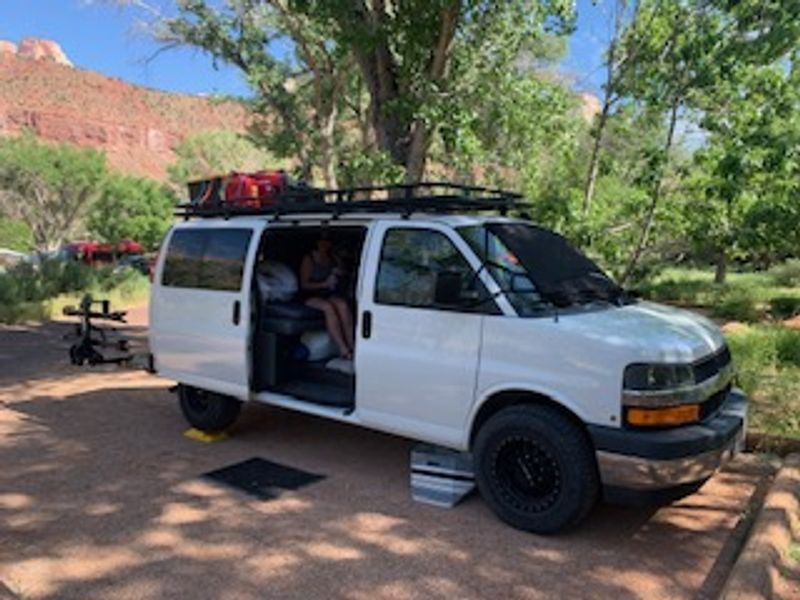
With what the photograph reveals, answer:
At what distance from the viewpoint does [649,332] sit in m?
4.55

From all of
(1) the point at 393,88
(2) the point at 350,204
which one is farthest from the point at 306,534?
(1) the point at 393,88

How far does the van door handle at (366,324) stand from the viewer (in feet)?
17.9

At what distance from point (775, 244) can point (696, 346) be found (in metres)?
6.60

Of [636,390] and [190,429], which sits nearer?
[636,390]

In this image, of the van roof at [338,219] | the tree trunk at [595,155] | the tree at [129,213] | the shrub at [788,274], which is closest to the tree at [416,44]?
the tree trunk at [595,155]

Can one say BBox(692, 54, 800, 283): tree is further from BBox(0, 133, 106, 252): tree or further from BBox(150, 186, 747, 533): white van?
BBox(0, 133, 106, 252): tree

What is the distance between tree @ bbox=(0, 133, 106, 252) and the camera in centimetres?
4691

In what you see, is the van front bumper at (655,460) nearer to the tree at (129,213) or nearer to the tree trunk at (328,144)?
the tree trunk at (328,144)

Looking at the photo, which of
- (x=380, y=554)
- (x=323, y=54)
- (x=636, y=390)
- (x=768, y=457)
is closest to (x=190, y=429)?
(x=380, y=554)

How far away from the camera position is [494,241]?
5230 mm

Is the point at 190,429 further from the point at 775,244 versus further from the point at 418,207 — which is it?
the point at 775,244

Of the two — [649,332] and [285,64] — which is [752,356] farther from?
[285,64]

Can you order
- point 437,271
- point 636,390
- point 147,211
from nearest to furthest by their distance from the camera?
point 636,390 → point 437,271 → point 147,211

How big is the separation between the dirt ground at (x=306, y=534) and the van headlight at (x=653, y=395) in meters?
0.90
